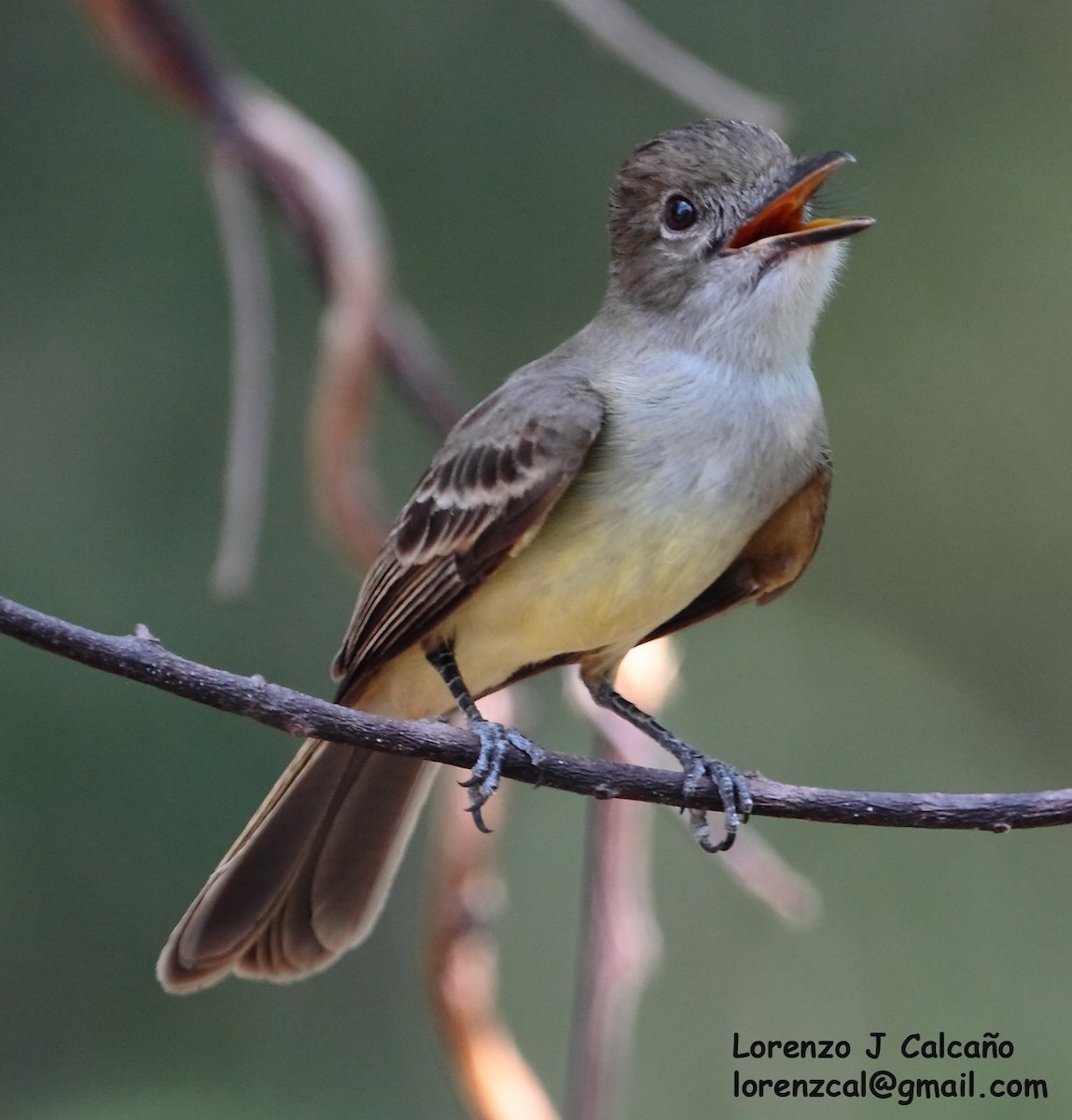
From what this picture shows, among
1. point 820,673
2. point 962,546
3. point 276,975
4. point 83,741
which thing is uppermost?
point 962,546

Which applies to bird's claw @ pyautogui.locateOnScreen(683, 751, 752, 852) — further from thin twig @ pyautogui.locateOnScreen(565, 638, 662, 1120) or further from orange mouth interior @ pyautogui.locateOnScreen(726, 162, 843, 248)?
orange mouth interior @ pyautogui.locateOnScreen(726, 162, 843, 248)

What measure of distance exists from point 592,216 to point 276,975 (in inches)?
143

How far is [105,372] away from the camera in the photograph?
543 centimetres

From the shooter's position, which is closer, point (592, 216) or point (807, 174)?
point (807, 174)

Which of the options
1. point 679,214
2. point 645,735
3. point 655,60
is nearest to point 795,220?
point 679,214

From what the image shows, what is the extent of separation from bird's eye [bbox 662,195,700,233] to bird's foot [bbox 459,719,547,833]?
0.98 metres

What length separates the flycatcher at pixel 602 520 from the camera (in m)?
2.85

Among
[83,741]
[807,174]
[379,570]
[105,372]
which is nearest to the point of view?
[807,174]

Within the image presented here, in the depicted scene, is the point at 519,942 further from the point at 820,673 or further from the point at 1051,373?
the point at 1051,373

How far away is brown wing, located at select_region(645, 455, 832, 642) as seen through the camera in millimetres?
3059

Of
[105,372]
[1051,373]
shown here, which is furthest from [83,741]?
[1051,373]

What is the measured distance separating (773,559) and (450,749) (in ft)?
3.47

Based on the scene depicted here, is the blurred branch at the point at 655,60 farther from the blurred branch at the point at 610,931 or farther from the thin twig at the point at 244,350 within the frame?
the blurred branch at the point at 610,931

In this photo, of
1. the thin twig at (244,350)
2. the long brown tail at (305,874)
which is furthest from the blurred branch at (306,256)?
the long brown tail at (305,874)
